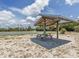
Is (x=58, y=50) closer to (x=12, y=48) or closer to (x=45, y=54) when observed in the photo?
(x=45, y=54)

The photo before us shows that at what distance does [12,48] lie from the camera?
7133 millimetres

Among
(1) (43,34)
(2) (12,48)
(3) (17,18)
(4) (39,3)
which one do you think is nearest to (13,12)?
(3) (17,18)

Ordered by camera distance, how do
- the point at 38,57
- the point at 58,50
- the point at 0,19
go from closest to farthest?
the point at 38,57 → the point at 58,50 → the point at 0,19

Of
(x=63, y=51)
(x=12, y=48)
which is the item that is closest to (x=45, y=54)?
(x=63, y=51)

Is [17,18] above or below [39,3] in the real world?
below

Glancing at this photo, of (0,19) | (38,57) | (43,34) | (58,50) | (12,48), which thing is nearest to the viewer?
(38,57)

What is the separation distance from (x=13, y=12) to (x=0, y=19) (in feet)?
2.59

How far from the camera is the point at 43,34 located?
9.77 m

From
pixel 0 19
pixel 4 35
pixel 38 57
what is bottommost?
pixel 38 57

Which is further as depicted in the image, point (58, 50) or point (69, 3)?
point (69, 3)

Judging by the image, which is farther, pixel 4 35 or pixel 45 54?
pixel 4 35

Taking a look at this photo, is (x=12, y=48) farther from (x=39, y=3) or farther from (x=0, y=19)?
(x=39, y=3)

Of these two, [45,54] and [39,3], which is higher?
[39,3]

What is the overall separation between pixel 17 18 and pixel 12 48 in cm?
153
